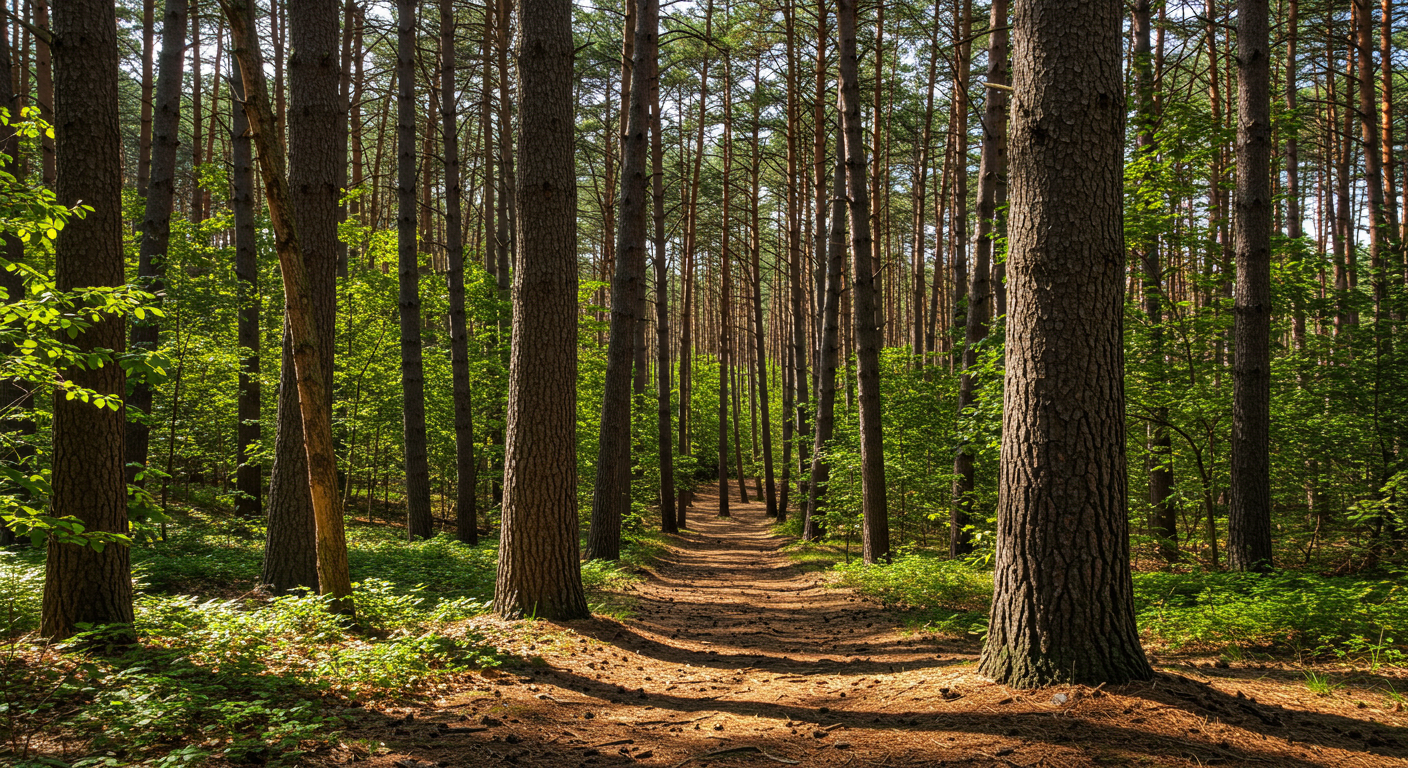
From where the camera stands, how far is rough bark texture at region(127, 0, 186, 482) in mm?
9359

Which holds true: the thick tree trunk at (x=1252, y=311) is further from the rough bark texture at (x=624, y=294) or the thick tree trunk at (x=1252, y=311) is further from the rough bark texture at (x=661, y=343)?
the rough bark texture at (x=661, y=343)

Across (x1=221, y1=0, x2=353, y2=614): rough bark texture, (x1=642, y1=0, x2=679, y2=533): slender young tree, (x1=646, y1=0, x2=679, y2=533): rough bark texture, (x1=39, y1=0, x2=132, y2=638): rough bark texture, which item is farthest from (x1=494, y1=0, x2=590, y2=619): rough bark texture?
(x1=646, y1=0, x2=679, y2=533): rough bark texture

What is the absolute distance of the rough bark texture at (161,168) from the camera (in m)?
9.36

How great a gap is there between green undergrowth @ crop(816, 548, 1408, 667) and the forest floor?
442 millimetres

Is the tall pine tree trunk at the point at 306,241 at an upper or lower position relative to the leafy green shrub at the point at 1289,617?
upper

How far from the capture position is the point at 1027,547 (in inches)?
151

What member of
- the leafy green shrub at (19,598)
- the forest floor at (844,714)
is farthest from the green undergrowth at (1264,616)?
the leafy green shrub at (19,598)

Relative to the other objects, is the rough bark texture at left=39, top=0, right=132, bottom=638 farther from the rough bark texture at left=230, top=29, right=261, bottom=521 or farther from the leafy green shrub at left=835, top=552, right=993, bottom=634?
the rough bark texture at left=230, top=29, right=261, bottom=521

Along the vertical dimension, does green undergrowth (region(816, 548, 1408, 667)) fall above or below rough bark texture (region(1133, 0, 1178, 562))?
below

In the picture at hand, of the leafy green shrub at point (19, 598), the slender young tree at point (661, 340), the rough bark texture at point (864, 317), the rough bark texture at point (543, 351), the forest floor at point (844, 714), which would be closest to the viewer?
the forest floor at point (844, 714)

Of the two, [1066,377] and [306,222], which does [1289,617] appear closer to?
[1066,377]

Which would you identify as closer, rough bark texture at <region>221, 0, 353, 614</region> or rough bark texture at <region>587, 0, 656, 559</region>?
rough bark texture at <region>221, 0, 353, 614</region>

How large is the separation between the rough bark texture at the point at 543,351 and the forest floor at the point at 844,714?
1.57 ft

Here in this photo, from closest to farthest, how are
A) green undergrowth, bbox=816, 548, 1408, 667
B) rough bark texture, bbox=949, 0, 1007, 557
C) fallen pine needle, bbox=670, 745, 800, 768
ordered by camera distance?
1. fallen pine needle, bbox=670, 745, 800, 768
2. green undergrowth, bbox=816, 548, 1408, 667
3. rough bark texture, bbox=949, 0, 1007, 557
